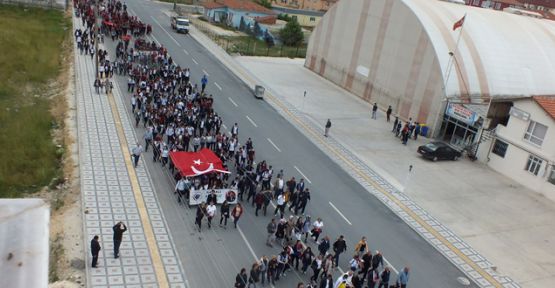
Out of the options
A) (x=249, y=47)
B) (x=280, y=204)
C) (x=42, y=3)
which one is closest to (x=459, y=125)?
(x=280, y=204)

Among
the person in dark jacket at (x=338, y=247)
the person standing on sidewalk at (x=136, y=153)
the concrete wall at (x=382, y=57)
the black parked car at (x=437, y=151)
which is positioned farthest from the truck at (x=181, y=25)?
the person in dark jacket at (x=338, y=247)

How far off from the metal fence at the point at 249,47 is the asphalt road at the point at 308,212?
2107cm

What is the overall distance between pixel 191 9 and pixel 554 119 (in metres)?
60.6

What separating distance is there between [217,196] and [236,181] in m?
1.32

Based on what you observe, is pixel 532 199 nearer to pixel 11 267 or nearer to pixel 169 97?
pixel 169 97

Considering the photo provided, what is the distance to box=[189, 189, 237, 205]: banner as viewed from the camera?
72.7ft

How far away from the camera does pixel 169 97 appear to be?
3325 centimetres

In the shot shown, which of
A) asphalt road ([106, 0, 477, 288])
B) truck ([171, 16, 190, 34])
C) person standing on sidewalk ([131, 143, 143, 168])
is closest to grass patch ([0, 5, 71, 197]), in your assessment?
person standing on sidewalk ([131, 143, 143, 168])

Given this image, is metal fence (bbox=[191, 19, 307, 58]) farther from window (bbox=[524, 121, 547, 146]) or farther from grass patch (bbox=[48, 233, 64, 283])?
grass patch (bbox=[48, 233, 64, 283])

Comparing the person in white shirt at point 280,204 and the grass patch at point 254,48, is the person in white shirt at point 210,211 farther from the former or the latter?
the grass patch at point 254,48

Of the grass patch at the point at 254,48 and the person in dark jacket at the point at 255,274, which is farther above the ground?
the grass patch at the point at 254,48

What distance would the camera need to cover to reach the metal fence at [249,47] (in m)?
57.3

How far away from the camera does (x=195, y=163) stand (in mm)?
22984

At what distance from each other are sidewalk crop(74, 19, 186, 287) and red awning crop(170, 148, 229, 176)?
5.93 ft
